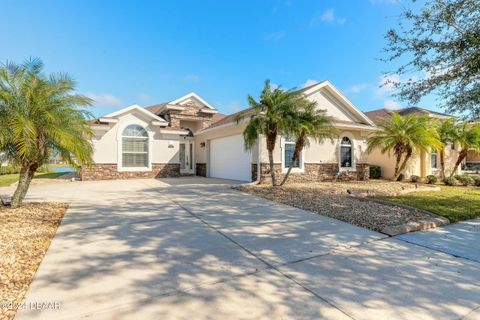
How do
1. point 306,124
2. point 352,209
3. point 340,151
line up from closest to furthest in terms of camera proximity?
point 352,209
point 306,124
point 340,151

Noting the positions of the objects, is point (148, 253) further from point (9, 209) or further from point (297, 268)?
point (9, 209)

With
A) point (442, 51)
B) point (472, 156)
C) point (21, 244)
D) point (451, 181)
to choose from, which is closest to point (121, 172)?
point (21, 244)

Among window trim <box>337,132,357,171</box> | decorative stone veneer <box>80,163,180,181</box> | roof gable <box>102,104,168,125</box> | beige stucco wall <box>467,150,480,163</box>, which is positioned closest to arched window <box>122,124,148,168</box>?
decorative stone veneer <box>80,163,180,181</box>

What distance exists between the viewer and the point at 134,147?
16.9 meters

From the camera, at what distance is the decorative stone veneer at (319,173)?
45.1 ft

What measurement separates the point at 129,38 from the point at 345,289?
1736 cm

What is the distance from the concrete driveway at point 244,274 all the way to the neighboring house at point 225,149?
8745mm

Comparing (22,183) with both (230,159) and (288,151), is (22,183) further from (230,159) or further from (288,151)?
(288,151)

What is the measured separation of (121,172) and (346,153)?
15313mm

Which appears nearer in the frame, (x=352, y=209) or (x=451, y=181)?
(x=352, y=209)

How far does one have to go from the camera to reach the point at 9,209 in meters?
6.94

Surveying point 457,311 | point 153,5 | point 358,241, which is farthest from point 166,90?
point 457,311

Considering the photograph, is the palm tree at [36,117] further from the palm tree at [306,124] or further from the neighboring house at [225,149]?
the neighboring house at [225,149]

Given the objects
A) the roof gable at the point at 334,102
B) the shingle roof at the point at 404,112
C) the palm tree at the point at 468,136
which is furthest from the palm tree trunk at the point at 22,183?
the palm tree at the point at 468,136
